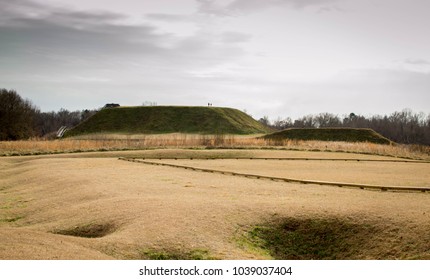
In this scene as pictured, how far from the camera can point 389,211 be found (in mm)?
12500

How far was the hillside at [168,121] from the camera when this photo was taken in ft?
263

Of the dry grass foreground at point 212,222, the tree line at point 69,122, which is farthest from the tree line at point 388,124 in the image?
the dry grass foreground at point 212,222

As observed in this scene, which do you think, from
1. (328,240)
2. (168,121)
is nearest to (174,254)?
(328,240)

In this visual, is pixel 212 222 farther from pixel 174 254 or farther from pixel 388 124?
pixel 388 124

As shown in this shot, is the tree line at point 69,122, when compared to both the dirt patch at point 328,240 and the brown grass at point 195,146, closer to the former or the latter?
the brown grass at point 195,146

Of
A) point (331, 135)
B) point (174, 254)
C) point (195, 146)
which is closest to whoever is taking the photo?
point (174, 254)

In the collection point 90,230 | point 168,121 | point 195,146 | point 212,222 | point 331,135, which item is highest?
point 168,121

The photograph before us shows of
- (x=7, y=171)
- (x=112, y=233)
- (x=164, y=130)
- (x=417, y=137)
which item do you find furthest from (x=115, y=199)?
(x=417, y=137)

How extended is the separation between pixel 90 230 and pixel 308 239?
18.6ft

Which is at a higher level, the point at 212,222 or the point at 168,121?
the point at 168,121

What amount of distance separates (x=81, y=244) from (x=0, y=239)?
5.64ft

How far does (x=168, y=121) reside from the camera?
85.0 m

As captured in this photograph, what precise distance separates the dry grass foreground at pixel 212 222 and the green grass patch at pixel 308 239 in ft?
0.08

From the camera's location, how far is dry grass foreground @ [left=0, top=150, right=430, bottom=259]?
9977 mm
